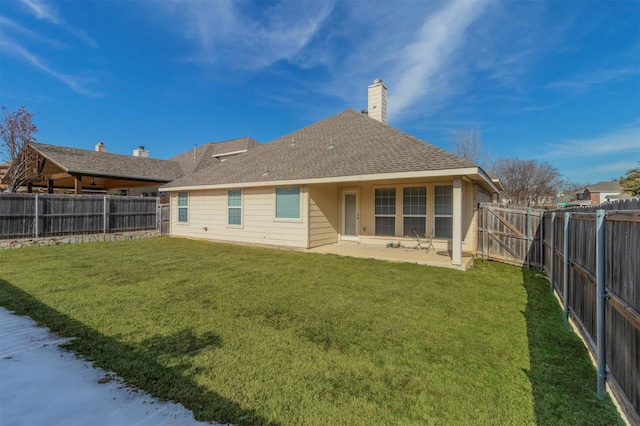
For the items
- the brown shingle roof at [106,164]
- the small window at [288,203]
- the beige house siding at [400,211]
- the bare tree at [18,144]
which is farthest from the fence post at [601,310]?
the bare tree at [18,144]

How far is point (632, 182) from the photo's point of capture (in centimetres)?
2472

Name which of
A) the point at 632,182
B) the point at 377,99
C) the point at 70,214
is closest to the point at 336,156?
the point at 377,99

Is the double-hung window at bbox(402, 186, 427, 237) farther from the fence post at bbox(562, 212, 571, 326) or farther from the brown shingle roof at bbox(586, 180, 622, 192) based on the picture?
the brown shingle roof at bbox(586, 180, 622, 192)

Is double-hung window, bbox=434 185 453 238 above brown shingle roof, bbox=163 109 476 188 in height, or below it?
below

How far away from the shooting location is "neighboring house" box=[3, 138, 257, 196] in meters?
15.5

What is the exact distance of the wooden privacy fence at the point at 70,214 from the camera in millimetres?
11250

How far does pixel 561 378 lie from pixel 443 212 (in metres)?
7.47

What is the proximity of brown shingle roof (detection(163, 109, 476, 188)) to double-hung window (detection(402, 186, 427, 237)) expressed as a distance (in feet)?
5.50

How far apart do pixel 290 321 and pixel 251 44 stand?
1374 centimetres

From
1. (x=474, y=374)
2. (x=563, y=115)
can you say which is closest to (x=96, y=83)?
(x=474, y=374)

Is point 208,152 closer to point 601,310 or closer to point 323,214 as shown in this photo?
point 323,214

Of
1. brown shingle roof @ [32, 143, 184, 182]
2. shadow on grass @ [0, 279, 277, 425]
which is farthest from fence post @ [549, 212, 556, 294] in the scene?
brown shingle roof @ [32, 143, 184, 182]

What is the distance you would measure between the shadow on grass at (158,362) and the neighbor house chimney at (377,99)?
1234 cm

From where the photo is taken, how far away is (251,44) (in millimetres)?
13617
